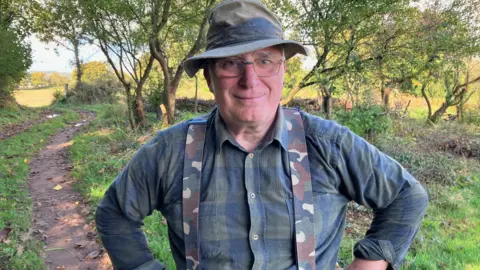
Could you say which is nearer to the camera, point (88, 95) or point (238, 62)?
point (238, 62)

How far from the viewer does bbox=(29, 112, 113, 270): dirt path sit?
158 inches

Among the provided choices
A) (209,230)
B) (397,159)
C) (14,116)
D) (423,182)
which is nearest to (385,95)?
(397,159)

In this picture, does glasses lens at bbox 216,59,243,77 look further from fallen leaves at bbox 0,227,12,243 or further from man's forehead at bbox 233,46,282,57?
fallen leaves at bbox 0,227,12,243

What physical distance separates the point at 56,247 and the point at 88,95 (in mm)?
26731

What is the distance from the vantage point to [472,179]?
22.7 feet

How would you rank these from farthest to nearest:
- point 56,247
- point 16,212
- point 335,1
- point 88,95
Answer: point 88,95, point 335,1, point 16,212, point 56,247

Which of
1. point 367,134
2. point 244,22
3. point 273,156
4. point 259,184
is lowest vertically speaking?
point 367,134

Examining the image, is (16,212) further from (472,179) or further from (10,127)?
(10,127)

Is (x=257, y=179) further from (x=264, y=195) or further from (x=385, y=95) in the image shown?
(x=385, y=95)

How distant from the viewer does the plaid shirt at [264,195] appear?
1445 mm

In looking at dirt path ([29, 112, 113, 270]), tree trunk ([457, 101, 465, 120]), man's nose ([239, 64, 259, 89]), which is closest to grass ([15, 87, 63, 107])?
dirt path ([29, 112, 113, 270])

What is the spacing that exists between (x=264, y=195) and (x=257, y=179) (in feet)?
0.24

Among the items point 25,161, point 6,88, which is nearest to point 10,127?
point 6,88

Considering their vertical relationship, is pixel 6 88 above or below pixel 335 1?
below
